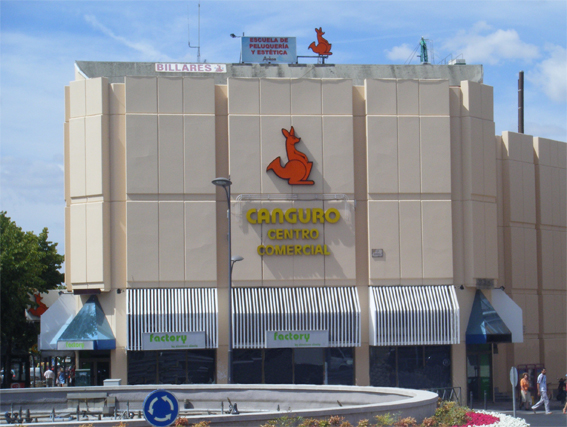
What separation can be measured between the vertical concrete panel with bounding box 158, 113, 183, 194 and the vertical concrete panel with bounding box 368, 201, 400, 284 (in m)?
8.60

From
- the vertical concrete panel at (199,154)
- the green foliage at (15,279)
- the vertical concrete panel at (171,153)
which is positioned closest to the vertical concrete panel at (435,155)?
the vertical concrete panel at (199,154)

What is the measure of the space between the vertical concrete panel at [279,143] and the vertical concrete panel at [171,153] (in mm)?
3591

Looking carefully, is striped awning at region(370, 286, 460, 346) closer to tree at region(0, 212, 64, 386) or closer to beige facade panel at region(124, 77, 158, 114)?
beige facade panel at region(124, 77, 158, 114)

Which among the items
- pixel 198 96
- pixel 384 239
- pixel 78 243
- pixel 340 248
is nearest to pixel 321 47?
pixel 198 96

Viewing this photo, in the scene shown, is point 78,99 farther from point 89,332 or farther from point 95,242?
point 89,332

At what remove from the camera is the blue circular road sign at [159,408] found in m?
11.5

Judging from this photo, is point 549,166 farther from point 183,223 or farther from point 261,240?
point 183,223

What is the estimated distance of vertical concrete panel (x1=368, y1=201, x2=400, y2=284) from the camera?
1300 inches

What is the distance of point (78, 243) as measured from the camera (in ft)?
107

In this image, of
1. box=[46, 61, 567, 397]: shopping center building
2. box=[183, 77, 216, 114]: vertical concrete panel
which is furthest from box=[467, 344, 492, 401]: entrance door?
box=[183, 77, 216, 114]: vertical concrete panel

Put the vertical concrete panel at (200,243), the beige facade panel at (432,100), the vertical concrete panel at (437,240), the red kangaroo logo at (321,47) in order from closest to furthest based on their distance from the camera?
the vertical concrete panel at (200,243)
the vertical concrete panel at (437,240)
the beige facade panel at (432,100)
the red kangaroo logo at (321,47)

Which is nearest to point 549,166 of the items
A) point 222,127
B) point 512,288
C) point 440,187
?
point 512,288

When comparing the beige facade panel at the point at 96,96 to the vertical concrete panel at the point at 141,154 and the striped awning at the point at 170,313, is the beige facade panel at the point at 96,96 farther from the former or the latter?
the striped awning at the point at 170,313

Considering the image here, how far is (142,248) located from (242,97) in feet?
26.1
